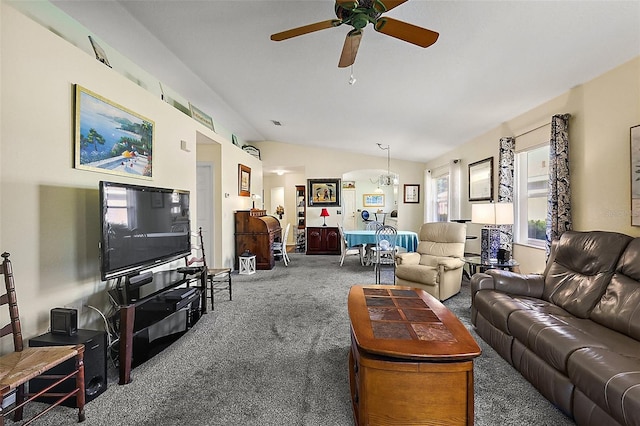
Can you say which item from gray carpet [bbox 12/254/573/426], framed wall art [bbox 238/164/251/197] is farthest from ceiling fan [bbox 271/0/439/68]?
framed wall art [bbox 238/164/251/197]

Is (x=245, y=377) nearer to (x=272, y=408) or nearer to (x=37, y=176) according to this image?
(x=272, y=408)

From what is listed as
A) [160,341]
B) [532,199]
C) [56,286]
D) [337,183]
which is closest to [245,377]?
[160,341]

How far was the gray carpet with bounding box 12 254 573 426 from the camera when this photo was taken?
1.72 meters

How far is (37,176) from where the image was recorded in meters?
2.03

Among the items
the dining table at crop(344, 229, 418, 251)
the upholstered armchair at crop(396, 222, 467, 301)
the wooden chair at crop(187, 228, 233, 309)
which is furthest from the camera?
the dining table at crop(344, 229, 418, 251)

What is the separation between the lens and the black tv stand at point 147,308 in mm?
2072

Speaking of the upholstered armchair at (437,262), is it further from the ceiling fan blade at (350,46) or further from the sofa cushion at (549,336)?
the ceiling fan blade at (350,46)

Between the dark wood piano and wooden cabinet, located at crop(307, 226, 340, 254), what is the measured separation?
2035 millimetres

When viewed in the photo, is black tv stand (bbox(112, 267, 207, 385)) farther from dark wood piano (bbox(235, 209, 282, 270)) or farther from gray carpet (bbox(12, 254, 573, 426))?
dark wood piano (bbox(235, 209, 282, 270))

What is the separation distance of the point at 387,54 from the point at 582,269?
2.55 meters

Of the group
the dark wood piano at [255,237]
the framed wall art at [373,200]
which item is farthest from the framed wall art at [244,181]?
the framed wall art at [373,200]

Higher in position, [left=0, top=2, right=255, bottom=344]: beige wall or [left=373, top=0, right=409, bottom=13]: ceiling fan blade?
[left=373, top=0, right=409, bottom=13]: ceiling fan blade

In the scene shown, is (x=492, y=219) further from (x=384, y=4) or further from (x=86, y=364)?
(x=86, y=364)

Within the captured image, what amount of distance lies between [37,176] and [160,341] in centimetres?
155
